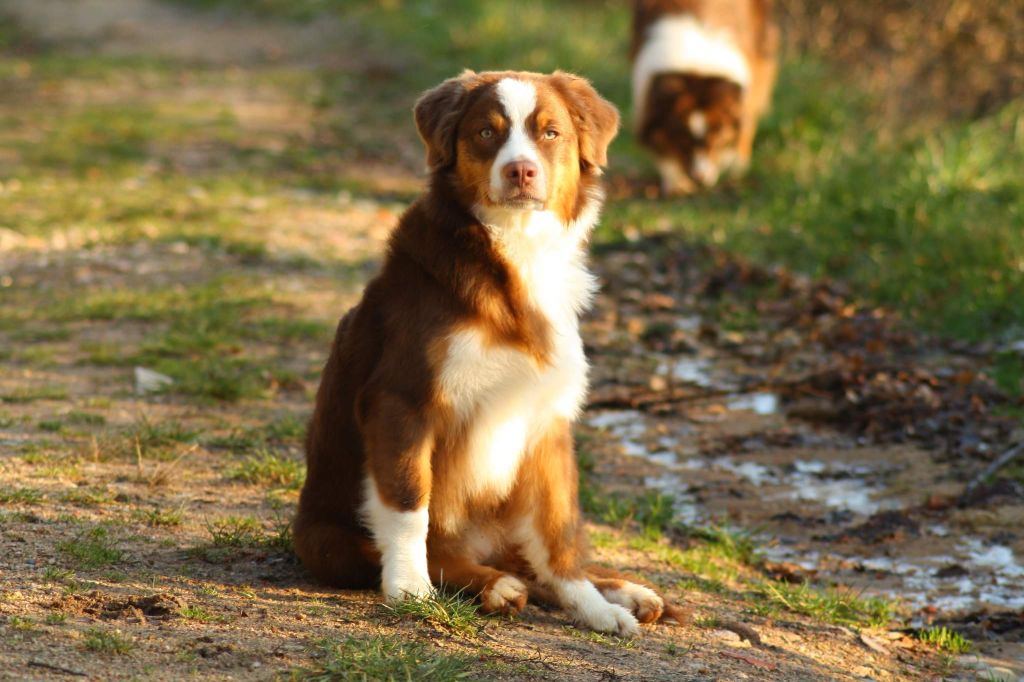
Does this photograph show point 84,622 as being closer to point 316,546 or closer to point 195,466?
point 316,546

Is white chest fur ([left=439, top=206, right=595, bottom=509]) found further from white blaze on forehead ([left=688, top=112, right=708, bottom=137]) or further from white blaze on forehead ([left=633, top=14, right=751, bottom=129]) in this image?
white blaze on forehead ([left=633, top=14, right=751, bottom=129])

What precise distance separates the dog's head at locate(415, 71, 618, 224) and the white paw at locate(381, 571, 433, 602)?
1.18 m

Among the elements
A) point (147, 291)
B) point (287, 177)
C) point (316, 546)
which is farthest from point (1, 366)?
point (287, 177)

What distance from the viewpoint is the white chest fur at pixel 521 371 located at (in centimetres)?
411

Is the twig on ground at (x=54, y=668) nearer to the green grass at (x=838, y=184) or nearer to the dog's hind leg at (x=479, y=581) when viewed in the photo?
the dog's hind leg at (x=479, y=581)

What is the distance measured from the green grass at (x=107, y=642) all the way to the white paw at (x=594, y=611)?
146 cm

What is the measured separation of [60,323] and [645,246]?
14.4ft

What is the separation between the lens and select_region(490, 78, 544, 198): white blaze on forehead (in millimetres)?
4238

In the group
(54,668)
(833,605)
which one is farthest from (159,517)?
(833,605)

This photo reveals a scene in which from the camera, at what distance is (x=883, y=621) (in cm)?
492

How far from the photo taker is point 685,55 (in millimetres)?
12281

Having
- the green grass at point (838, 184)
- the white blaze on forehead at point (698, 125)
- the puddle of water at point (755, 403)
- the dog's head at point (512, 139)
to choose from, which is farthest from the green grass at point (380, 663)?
the white blaze on forehead at point (698, 125)

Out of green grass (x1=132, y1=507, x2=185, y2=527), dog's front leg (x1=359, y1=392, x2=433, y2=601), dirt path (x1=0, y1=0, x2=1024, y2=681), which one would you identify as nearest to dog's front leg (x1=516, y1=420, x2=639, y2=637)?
dirt path (x1=0, y1=0, x2=1024, y2=681)

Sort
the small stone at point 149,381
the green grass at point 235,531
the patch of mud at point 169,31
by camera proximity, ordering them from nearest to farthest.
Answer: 1. the green grass at point 235,531
2. the small stone at point 149,381
3. the patch of mud at point 169,31
